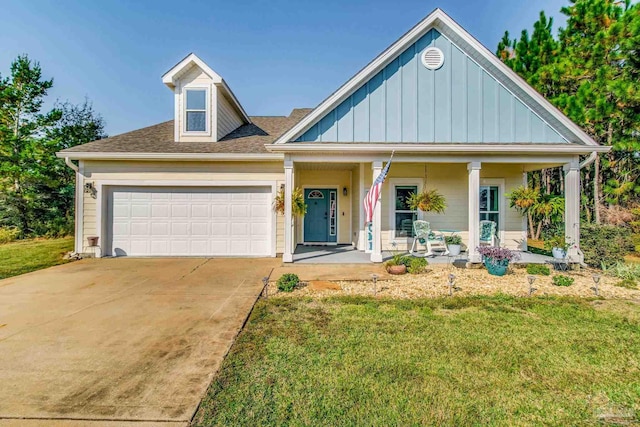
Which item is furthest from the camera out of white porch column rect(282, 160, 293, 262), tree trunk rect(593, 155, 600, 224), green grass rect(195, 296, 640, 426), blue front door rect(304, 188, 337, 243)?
tree trunk rect(593, 155, 600, 224)

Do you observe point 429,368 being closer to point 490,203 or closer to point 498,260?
point 498,260

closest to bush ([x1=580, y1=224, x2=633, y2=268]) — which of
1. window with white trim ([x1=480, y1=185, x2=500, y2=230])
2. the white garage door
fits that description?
window with white trim ([x1=480, y1=185, x2=500, y2=230])

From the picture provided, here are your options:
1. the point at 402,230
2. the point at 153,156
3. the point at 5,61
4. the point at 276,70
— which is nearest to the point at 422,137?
the point at 402,230

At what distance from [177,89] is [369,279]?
8345mm

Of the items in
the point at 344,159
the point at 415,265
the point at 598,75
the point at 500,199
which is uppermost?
the point at 598,75

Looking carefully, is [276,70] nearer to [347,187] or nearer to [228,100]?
[228,100]

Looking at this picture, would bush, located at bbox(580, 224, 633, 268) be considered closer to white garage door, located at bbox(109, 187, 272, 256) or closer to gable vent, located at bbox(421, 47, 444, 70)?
gable vent, located at bbox(421, 47, 444, 70)

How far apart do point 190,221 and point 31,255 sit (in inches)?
195

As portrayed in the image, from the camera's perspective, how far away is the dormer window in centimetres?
953

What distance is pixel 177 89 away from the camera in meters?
9.46

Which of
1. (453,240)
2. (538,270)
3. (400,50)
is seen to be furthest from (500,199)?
(400,50)

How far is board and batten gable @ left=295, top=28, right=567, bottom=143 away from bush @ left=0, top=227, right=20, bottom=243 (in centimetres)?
1386

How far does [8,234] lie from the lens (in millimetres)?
12109

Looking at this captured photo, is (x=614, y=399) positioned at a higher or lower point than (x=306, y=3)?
lower
